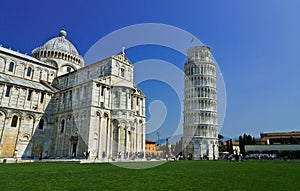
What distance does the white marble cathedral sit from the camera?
33.4m

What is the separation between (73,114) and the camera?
117 feet

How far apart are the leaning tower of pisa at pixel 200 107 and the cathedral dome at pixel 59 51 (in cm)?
3378

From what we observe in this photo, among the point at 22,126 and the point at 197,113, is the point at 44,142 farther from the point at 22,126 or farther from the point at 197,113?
the point at 197,113

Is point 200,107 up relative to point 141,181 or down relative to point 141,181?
up

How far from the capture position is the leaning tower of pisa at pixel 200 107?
204 feet

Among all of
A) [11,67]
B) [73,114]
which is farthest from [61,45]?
[73,114]

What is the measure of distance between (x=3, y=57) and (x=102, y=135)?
2435 cm

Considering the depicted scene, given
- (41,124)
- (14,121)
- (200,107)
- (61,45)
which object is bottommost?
(41,124)

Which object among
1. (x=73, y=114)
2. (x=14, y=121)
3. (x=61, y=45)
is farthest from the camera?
(x=61, y=45)

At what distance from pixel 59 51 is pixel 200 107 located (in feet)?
135

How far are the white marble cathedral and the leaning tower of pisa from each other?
2577cm

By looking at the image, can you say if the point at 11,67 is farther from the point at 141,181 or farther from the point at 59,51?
the point at 141,181

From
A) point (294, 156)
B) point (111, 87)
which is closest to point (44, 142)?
point (111, 87)

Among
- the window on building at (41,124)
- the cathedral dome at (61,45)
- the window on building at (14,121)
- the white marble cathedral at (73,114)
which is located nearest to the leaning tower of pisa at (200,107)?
the white marble cathedral at (73,114)
